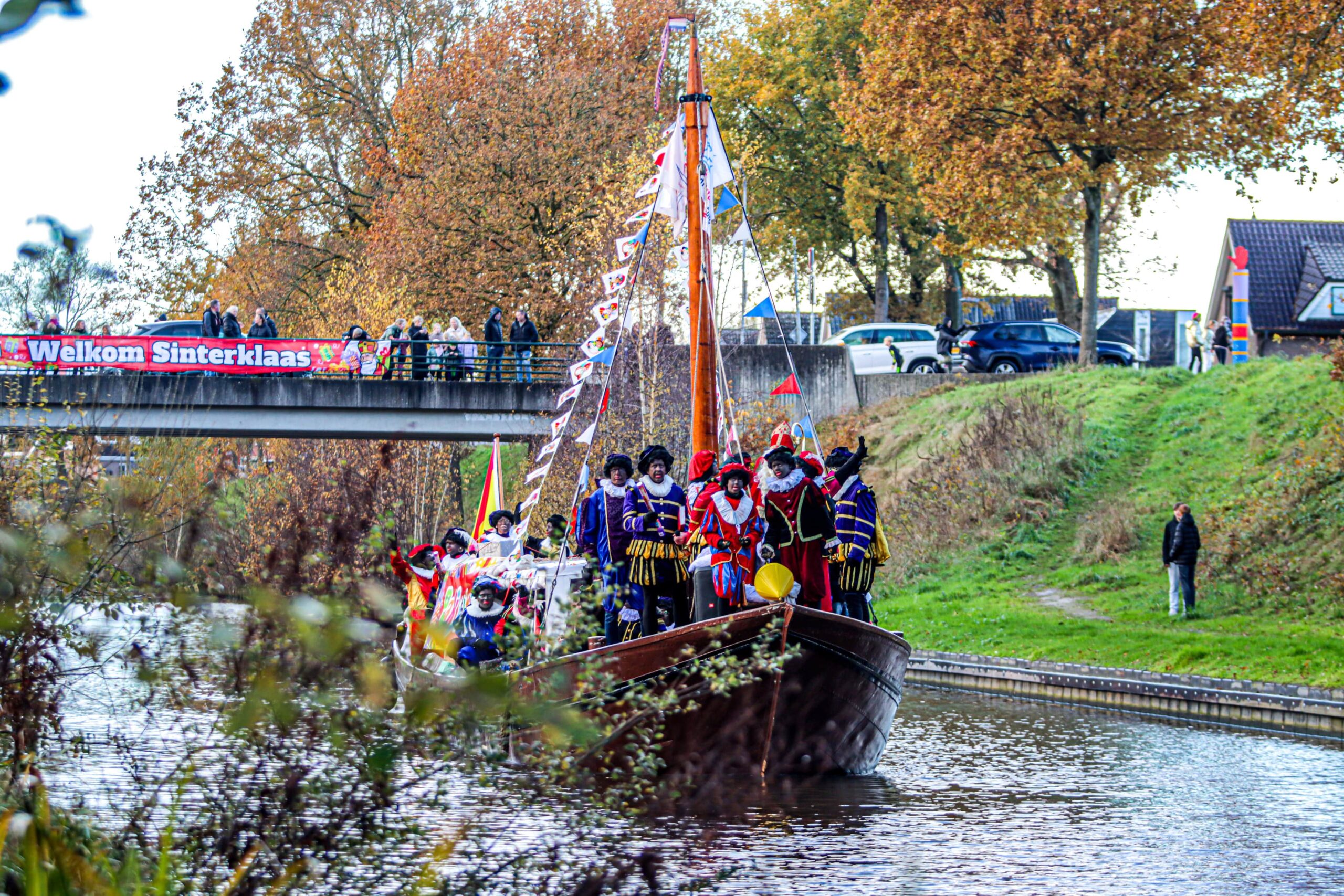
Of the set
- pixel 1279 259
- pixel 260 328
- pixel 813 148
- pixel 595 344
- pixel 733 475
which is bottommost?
pixel 733 475

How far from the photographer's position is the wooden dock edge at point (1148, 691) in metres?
16.8

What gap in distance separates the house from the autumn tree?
2608 cm

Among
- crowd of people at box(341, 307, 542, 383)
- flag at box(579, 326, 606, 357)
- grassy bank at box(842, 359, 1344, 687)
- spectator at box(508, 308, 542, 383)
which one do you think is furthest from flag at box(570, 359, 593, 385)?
spectator at box(508, 308, 542, 383)

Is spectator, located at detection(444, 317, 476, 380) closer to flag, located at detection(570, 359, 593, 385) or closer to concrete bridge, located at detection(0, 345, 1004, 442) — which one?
concrete bridge, located at detection(0, 345, 1004, 442)

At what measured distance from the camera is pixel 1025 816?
12.9 meters

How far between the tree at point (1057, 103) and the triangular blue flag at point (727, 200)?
1925 cm

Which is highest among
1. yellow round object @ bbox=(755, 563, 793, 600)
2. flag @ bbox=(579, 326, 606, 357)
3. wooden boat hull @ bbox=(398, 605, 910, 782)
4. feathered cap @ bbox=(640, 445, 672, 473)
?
flag @ bbox=(579, 326, 606, 357)

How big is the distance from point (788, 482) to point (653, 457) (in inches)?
45.1

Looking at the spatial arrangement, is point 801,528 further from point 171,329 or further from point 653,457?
point 171,329

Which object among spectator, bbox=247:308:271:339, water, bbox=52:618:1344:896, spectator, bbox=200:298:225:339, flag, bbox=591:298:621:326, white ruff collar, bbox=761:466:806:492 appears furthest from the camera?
spectator, bbox=247:308:271:339

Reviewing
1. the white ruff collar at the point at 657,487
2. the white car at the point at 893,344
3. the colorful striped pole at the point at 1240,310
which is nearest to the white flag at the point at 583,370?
the white ruff collar at the point at 657,487

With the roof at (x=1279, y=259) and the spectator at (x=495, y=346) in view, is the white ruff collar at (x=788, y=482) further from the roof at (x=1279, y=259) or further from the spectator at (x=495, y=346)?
A: the roof at (x=1279, y=259)

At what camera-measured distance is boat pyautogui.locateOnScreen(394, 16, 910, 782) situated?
1293 cm

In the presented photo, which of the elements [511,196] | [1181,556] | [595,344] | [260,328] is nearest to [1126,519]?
[1181,556]
